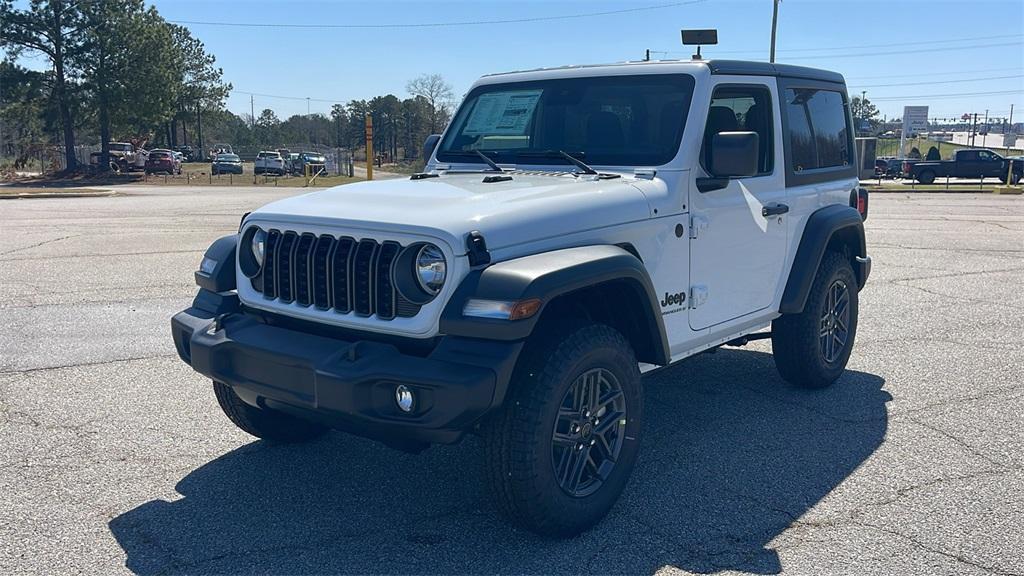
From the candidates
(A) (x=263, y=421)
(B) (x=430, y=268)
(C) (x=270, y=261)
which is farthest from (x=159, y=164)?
(B) (x=430, y=268)

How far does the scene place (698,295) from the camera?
4.44m

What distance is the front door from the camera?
14.6ft

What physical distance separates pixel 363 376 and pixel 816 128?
12.4 feet

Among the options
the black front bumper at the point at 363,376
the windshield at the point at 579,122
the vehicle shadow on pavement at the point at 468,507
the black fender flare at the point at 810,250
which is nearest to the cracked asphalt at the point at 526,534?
the vehicle shadow on pavement at the point at 468,507

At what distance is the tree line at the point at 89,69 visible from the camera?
141ft

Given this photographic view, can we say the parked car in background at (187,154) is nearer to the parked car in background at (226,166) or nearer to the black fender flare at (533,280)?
the parked car in background at (226,166)

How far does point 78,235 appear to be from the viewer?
14703 mm

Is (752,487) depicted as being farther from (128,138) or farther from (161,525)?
(128,138)

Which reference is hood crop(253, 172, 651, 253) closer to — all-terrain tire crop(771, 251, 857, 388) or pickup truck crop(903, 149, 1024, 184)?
all-terrain tire crop(771, 251, 857, 388)

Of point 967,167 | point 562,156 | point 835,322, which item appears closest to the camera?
point 562,156

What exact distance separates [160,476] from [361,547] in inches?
52.3

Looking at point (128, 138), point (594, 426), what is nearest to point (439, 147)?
point (594, 426)

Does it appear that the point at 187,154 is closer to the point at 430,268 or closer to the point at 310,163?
the point at 310,163

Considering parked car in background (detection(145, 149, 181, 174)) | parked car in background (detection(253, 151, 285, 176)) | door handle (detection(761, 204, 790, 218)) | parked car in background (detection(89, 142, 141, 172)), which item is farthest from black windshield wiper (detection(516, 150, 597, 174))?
parked car in background (detection(89, 142, 141, 172))
